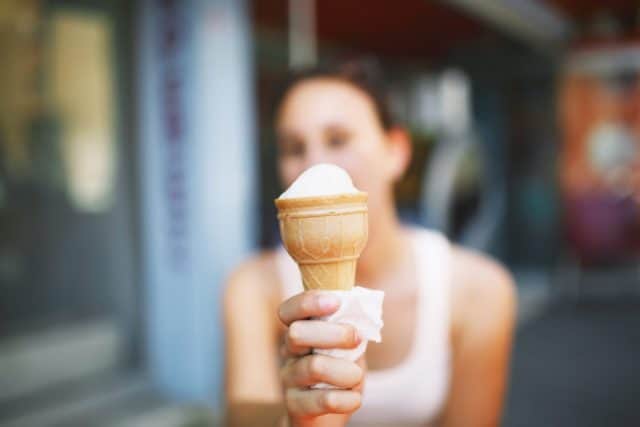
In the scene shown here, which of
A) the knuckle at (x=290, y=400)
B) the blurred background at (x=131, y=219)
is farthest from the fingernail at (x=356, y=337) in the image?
the blurred background at (x=131, y=219)

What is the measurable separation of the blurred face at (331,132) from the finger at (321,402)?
0.58 m

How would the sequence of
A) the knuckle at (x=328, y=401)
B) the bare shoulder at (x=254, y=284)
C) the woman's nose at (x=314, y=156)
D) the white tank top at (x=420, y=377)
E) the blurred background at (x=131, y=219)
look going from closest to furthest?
the knuckle at (x=328, y=401)
the woman's nose at (x=314, y=156)
the white tank top at (x=420, y=377)
the bare shoulder at (x=254, y=284)
the blurred background at (x=131, y=219)

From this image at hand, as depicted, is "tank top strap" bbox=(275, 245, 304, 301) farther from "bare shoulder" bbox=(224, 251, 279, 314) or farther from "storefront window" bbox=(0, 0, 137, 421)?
"storefront window" bbox=(0, 0, 137, 421)

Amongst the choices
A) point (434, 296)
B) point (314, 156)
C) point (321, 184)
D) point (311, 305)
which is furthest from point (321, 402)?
point (434, 296)

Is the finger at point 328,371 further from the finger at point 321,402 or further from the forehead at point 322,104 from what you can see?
the forehead at point 322,104

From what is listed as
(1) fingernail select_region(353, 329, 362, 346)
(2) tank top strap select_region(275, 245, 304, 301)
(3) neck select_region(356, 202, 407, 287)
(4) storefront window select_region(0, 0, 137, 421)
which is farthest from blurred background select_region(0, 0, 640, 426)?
(1) fingernail select_region(353, 329, 362, 346)

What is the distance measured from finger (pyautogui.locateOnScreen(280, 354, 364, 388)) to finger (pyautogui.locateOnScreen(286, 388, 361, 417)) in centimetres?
1

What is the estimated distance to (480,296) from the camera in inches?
55.9

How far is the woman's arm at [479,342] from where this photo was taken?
1316 mm

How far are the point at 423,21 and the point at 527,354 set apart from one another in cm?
357

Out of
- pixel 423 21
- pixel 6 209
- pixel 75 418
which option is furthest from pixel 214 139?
pixel 423 21

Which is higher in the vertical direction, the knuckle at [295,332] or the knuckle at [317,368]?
the knuckle at [295,332]

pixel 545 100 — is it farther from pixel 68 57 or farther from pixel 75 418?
pixel 75 418

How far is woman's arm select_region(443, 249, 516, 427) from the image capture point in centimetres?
132
